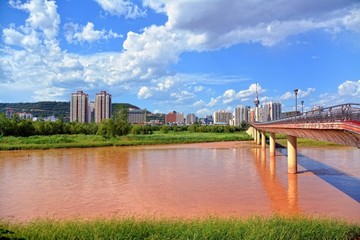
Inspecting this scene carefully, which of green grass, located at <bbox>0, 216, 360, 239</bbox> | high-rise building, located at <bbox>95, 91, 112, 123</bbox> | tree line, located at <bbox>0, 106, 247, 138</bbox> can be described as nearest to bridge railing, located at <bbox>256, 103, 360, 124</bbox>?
green grass, located at <bbox>0, 216, 360, 239</bbox>

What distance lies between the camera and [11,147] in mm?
50906

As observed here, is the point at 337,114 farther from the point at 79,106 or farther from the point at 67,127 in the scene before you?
the point at 79,106

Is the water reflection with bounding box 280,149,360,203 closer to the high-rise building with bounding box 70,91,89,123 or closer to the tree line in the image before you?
the tree line

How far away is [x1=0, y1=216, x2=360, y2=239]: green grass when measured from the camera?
32.4 feet

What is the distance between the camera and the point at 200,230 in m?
10.4

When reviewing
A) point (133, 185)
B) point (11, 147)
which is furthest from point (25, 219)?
point (11, 147)

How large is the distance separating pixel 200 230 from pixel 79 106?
6324 inches

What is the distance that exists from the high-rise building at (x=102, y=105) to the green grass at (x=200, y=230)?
153m

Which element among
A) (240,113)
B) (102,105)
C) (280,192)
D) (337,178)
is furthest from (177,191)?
(240,113)

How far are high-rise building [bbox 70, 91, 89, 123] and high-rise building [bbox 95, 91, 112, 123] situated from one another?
5.60 metres

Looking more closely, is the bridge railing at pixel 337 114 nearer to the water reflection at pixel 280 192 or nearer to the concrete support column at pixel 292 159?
the water reflection at pixel 280 192

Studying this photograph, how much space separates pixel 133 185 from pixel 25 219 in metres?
8.82

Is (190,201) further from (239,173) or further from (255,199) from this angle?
(239,173)

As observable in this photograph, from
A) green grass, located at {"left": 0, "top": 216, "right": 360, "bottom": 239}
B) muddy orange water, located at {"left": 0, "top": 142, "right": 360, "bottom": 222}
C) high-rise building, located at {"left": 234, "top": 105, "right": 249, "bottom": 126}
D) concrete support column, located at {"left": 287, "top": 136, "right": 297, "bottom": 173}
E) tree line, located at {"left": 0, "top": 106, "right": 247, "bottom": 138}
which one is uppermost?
high-rise building, located at {"left": 234, "top": 105, "right": 249, "bottom": 126}
